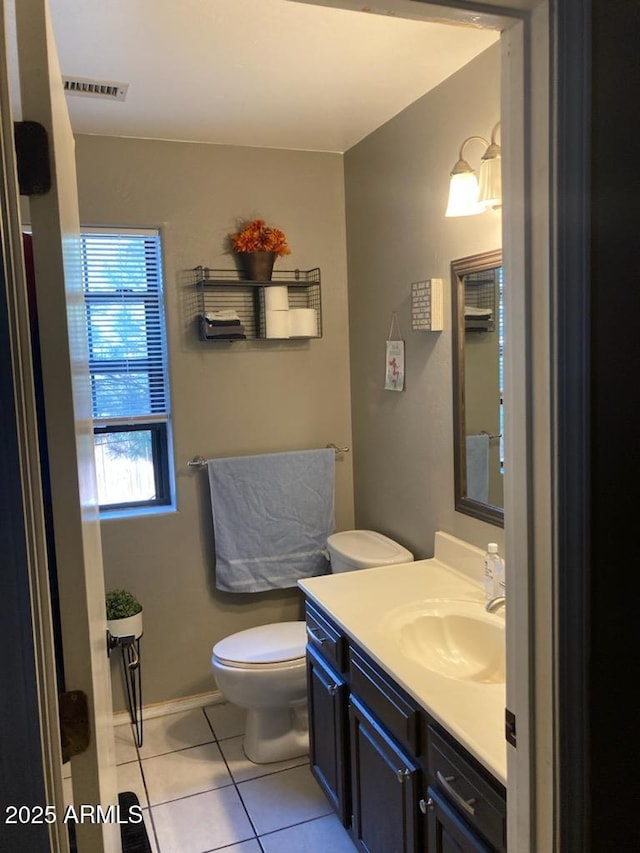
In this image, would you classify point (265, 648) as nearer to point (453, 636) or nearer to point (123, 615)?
point (123, 615)

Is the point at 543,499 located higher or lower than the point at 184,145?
lower

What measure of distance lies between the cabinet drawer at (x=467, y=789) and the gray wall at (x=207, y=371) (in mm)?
1702

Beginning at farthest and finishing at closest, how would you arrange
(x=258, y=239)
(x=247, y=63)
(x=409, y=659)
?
(x=258, y=239)
(x=247, y=63)
(x=409, y=659)

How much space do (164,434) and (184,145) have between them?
49.4 inches

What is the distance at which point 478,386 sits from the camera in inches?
87.1

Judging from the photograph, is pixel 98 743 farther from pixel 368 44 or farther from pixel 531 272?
pixel 368 44

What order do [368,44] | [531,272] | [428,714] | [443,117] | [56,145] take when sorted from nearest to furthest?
[56,145]
[531,272]
[428,714]
[368,44]
[443,117]

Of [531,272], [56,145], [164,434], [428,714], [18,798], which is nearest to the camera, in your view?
[18,798]

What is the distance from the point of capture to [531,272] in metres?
1.00

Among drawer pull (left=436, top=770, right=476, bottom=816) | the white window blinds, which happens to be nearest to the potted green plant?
the white window blinds

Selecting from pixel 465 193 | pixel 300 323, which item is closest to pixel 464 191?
pixel 465 193

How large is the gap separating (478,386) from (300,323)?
3.33 ft

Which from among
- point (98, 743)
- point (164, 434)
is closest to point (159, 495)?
point (164, 434)

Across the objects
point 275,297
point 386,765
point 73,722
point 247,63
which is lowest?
point 386,765
